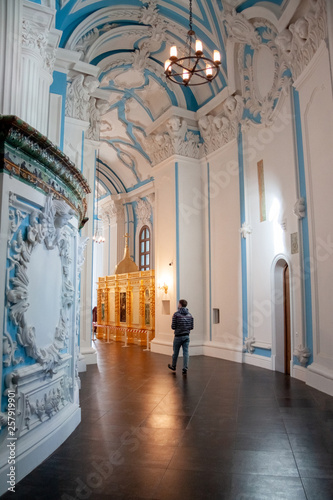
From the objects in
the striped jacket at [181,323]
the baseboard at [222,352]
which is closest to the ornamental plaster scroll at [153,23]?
the striped jacket at [181,323]

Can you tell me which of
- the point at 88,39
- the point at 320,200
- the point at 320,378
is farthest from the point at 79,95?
the point at 320,378

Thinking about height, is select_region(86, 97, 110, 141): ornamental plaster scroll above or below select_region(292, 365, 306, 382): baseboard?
above

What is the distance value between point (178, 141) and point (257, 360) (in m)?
7.18

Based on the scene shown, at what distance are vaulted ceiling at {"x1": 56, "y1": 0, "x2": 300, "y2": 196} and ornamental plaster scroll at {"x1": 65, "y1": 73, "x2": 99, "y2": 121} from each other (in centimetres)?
59

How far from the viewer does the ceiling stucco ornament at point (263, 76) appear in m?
9.37

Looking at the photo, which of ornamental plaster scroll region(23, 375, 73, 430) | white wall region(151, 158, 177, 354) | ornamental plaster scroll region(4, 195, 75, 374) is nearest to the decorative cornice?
ornamental plaster scroll region(4, 195, 75, 374)

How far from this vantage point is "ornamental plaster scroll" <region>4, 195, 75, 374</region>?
11.0 feet

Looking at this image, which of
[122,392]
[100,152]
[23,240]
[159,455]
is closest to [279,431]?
[159,455]

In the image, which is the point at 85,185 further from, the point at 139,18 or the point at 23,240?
the point at 139,18

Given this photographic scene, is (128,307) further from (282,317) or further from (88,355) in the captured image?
(282,317)

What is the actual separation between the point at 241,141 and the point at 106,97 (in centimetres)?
415

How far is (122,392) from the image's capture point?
706 centimetres

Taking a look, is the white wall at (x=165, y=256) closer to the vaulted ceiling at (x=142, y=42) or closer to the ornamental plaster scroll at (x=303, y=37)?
the vaulted ceiling at (x=142, y=42)

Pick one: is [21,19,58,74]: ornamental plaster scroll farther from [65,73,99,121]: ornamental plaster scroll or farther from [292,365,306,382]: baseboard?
[292,365,306,382]: baseboard
